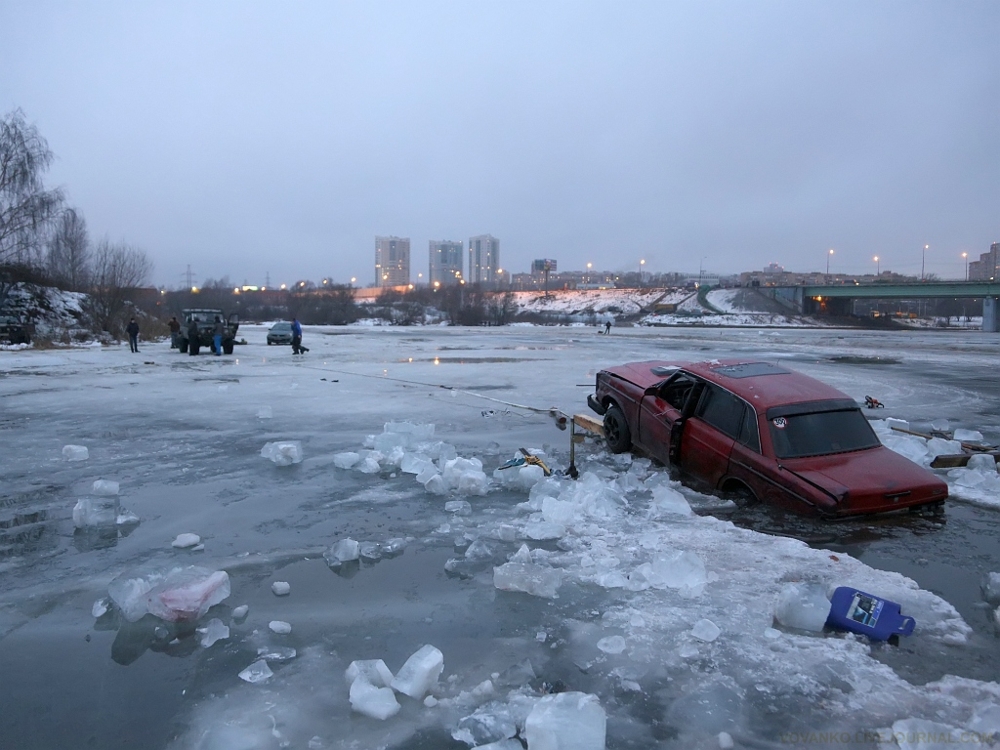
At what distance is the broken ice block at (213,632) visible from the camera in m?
4.23

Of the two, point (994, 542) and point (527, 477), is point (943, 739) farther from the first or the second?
point (527, 477)

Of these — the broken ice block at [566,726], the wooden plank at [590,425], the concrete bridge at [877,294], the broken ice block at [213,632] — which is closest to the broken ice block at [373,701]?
the broken ice block at [566,726]

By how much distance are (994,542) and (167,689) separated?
21.3 feet

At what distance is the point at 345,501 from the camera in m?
7.18

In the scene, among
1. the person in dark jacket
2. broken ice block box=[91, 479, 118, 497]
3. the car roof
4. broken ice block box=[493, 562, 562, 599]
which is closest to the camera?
broken ice block box=[493, 562, 562, 599]

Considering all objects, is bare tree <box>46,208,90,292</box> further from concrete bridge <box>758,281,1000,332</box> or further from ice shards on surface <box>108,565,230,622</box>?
concrete bridge <box>758,281,1000,332</box>

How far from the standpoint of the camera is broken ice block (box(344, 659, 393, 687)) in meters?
3.70

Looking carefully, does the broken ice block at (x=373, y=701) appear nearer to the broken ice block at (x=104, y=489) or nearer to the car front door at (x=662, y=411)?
the broken ice block at (x=104, y=489)

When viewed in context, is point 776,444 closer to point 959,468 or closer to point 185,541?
point 959,468

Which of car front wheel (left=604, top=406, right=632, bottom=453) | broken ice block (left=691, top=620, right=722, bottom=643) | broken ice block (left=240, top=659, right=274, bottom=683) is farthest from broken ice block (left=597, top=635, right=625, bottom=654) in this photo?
car front wheel (left=604, top=406, right=632, bottom=453)

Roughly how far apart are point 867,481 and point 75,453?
9.36 m

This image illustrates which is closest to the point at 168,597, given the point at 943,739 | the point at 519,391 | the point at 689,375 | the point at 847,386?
the point at 943,739

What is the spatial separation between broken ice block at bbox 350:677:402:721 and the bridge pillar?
8085 centimetres

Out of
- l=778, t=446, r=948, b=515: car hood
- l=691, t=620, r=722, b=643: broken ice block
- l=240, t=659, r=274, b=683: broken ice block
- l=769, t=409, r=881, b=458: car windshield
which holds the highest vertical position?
l=769, t=409, r=881, b=458: car windshield
